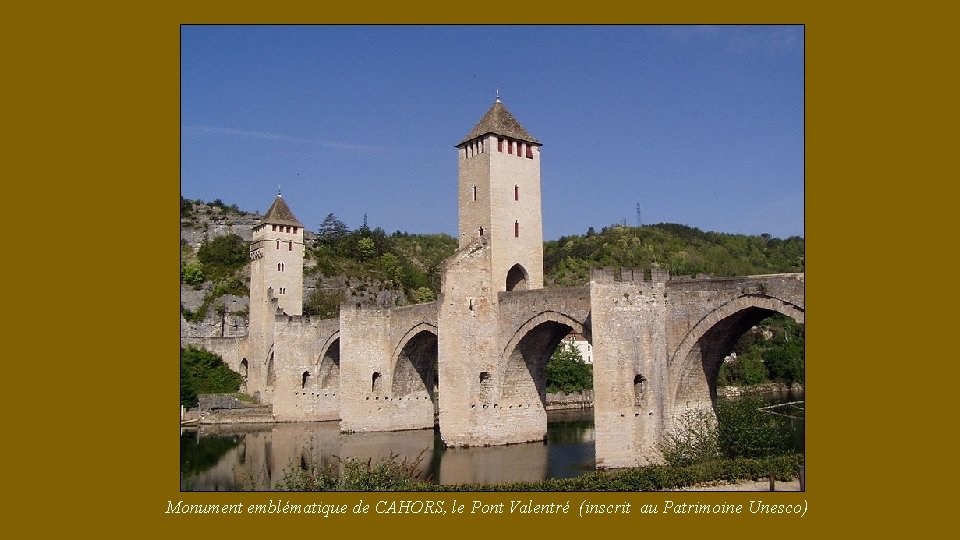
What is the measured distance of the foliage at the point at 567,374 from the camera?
165 feet

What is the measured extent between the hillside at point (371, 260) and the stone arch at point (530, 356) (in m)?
29.4

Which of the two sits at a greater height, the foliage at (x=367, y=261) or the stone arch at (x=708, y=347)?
the foliage at (x=367, y=261)

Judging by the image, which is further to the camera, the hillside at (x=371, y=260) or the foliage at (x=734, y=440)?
the hillside at (x=371, y=260)

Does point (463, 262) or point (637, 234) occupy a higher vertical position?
point (637, 234)

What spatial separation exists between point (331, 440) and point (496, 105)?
15.5 m

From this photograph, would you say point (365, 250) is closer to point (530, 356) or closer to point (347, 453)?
point (347, 453)

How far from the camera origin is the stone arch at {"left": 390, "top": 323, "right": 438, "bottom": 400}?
35.4m

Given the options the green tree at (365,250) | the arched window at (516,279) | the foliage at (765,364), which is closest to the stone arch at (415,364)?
the arched window at (516,279)

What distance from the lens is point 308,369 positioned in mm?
42344

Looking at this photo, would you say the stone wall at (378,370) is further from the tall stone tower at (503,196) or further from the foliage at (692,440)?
the foliage at (692,440)

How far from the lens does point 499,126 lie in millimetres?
29734

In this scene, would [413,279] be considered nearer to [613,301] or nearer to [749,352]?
[749,352]

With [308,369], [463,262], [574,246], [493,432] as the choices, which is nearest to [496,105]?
[463,262]

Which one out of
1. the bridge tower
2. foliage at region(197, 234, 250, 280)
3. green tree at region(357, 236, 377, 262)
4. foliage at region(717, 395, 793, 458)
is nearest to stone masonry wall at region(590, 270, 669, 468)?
foliage at region(717, 395, 793, 458)
